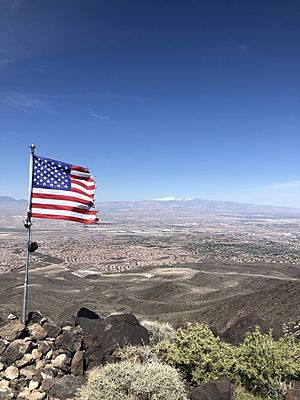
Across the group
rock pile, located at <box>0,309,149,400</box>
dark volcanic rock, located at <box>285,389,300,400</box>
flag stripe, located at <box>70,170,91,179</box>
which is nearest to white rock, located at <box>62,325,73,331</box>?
rock pile, located at <box>0,309,149,400</box>

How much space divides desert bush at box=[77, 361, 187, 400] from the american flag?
6089 mm

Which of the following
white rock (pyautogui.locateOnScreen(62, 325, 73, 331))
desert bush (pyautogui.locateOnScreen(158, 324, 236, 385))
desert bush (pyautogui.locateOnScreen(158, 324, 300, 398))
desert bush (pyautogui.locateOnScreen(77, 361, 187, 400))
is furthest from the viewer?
white rock (pyautogui.locateOnScreen(62, 325, 73, 331))

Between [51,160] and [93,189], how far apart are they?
2070mm

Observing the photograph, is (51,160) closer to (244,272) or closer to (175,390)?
(175,390)

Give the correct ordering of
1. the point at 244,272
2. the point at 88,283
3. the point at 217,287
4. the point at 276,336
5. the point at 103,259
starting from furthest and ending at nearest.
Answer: the point at 103,259, the point at 244,272, the point at 88,283, the point at 217,287, the point at 276,336

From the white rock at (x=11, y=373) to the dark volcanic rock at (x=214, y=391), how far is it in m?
5.21

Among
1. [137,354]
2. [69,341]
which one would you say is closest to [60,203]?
[69,341]

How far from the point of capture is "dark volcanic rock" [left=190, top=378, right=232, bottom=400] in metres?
9.55

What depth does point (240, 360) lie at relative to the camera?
11.0 meters

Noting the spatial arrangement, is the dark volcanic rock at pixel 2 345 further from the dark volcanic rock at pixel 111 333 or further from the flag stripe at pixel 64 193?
the flag stripe at pixel 64 193

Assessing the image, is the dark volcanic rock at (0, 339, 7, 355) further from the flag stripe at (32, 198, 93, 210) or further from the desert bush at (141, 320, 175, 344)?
the desert bush at (141, 320, 175, 344)

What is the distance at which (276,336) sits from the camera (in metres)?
16.7

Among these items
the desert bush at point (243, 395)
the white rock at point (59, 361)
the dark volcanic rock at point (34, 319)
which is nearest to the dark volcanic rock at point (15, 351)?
the white rock at point (59, 361)

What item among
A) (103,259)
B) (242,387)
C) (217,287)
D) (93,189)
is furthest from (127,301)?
(103,259)
